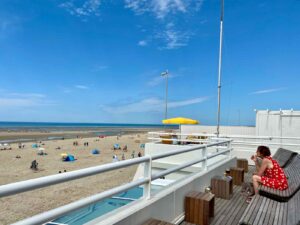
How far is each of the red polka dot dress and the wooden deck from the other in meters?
0.65

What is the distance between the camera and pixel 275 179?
183 inches

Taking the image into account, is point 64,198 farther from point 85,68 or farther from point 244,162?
point 85,68

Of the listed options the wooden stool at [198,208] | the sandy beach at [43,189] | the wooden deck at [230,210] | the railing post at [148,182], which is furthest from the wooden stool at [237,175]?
the sandy beach at [43,189]

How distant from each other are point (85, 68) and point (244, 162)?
152ft

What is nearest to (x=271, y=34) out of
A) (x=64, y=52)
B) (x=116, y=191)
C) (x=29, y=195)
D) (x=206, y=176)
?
(x=206, y=176)

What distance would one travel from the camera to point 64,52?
43.1 m

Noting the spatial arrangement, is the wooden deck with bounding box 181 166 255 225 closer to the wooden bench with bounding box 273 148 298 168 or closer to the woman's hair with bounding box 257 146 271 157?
the woman's hair with bounding box 257 146 271 157

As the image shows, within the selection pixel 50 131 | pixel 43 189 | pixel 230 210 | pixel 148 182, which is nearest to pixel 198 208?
pixel 230 210

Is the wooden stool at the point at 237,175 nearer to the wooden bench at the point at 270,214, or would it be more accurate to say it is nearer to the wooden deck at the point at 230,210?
the wooden deck at the point at 230,210

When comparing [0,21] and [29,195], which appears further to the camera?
[0,21]

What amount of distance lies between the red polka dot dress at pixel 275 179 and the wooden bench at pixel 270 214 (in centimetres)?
62

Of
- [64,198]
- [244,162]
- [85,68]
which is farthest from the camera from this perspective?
[85,68]

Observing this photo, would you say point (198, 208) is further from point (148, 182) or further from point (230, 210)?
point (148, 182)

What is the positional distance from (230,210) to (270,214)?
1463 mm
